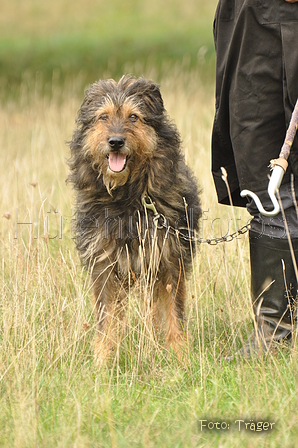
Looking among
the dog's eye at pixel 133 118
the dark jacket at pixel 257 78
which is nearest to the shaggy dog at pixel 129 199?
the dog's eye at pixel 133 118

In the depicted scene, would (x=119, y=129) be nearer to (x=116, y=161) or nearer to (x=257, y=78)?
(x=116, y=161)

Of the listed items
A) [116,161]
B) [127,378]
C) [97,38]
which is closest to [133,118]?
[116,161]

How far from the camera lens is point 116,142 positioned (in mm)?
3438

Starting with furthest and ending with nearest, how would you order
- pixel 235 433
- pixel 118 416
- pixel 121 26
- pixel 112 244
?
pixel 121 26 < pixel 112 244 < pixel 118 416 < pixel 235 433

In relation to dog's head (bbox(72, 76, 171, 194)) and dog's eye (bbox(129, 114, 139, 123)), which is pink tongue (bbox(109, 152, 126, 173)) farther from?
dog's eye (bbox(129, 114, 139, 123))

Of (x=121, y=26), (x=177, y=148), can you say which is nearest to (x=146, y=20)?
(x=121, y=26)

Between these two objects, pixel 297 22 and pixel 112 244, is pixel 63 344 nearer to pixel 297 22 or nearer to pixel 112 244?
pixel 112 244

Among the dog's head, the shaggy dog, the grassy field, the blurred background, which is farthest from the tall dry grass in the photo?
the blurred background

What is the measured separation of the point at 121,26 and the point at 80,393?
1980 centimetres

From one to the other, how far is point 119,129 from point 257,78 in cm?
86

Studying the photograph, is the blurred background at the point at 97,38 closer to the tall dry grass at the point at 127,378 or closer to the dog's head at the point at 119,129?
the dog's head at the point at 119,129

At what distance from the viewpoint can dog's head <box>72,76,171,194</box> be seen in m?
3.49

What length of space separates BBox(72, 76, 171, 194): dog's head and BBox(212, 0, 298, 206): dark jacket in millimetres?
543

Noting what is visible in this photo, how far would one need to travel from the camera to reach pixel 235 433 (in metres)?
2.38
